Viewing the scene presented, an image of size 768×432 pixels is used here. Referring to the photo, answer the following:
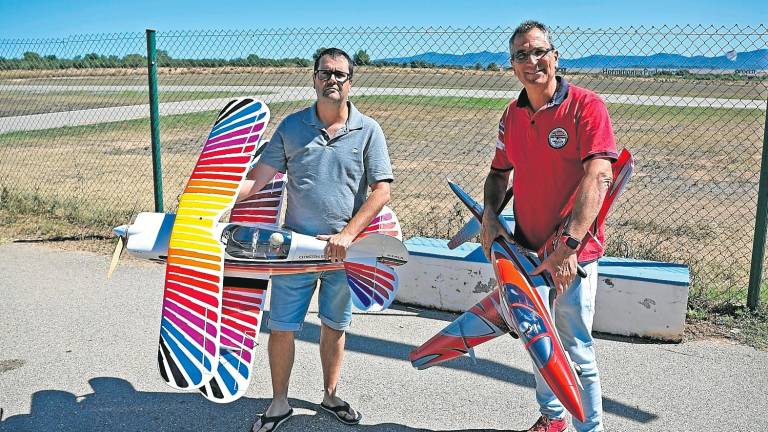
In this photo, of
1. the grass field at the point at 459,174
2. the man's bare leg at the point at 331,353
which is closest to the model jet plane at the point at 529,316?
the man's bare leg at the point at 331,353

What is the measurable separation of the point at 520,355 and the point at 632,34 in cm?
309

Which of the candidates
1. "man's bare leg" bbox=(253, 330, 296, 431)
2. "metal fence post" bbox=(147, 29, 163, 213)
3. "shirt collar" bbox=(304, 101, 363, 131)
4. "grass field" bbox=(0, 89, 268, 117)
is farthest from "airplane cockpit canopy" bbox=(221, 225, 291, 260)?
"grass field" bbox=(0, 89, 268, 117)

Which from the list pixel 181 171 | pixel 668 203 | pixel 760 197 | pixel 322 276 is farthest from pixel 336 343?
pixel 181 171

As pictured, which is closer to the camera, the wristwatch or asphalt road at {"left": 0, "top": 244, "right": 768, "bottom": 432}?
the wristwatch

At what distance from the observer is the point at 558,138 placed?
2898 mm

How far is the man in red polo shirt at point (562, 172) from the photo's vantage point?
2799mm

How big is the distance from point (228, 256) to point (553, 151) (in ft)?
5.00

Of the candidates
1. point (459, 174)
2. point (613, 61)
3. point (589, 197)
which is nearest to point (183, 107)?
point (459, 174)

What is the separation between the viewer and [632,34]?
6043 mm

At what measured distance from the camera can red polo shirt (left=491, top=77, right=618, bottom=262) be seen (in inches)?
111

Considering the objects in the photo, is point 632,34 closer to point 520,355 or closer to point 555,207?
point 520,355

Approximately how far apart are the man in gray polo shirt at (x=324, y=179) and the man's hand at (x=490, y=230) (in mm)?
477

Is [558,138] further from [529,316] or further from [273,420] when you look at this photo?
[273,420]

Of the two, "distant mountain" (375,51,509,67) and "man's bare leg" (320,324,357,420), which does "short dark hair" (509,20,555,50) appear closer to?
"man's bare leg" (320,324,357,420)
